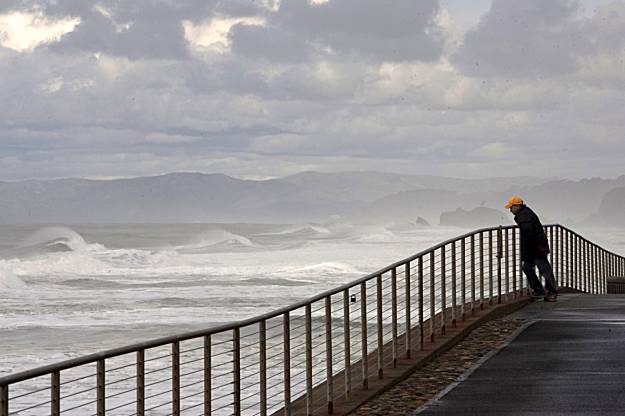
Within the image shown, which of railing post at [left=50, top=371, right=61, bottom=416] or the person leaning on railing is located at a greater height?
the person leaning on railing

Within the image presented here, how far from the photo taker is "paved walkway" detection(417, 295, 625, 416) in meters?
9.33

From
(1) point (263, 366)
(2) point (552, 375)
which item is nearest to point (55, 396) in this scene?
(1) point (263, 366)

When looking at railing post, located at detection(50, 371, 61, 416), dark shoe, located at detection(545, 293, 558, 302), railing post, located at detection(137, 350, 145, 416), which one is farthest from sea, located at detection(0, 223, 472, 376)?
railing post, located at detection(50, 371, 61, 416)

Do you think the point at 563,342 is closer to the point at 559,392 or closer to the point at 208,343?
the point at 559,392

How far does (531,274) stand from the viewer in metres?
18.3

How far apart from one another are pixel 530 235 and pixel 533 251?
0.83ft

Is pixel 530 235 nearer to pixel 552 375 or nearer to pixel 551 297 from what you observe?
pixel 551 297

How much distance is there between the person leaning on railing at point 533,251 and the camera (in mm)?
18359

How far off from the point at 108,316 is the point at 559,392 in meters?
24.1

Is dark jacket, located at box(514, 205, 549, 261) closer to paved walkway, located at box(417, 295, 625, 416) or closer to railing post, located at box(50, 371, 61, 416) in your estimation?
paved walkway, located at box(417, 295, 625, 416)

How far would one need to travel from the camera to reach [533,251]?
18.5m

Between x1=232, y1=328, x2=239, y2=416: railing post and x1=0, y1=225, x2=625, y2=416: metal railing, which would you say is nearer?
x1=0, y1=225, x2=625, y2=416: metal railing

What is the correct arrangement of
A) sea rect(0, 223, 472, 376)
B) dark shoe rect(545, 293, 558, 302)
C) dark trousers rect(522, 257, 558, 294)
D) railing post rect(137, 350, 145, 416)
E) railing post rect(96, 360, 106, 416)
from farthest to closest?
1. sea rect(0, 223, 472, 376)
2. dark shoe rect(545, 293, 558, 302)
3. dark trousers rect(522, 257, 558, 294)
4. railing post rect(137, 350, 145, 416)
5. railing post rect(96, 360, 106, 416)

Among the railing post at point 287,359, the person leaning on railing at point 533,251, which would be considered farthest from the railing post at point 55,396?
the person leaning on railing at point 533,251
